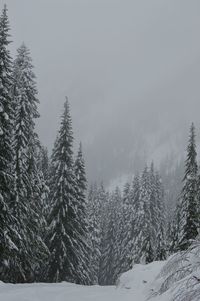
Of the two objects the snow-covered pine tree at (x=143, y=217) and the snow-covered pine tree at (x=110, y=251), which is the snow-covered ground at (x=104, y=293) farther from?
the snow-covered pine tree at (x=110, y=251)

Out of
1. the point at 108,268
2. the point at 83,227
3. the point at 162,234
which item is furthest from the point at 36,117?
the point at 108,268

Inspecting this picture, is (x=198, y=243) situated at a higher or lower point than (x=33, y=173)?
lower

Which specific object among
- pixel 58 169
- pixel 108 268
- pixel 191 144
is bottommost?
pixel 108 268

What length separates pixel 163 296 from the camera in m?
6.64

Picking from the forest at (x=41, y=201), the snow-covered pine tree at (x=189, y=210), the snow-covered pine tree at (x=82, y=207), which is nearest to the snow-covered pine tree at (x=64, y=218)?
the forest at (x=41, y=201)

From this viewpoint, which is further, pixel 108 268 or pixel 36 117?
pixel 108 268

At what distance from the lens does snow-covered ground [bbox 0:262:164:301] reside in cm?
1085

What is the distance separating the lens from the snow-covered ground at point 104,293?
35.6ft

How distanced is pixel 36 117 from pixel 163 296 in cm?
1955

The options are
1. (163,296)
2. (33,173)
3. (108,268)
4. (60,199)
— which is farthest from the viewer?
(108,268)

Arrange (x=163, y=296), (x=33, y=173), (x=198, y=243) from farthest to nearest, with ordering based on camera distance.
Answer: (x=33, y=173) < (x=163, y=296) < (x=198, y=243)

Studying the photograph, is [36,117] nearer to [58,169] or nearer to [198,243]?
[58,169]

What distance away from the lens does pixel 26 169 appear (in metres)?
22.9

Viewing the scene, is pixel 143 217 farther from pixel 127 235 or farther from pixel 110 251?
pixel 110 251
